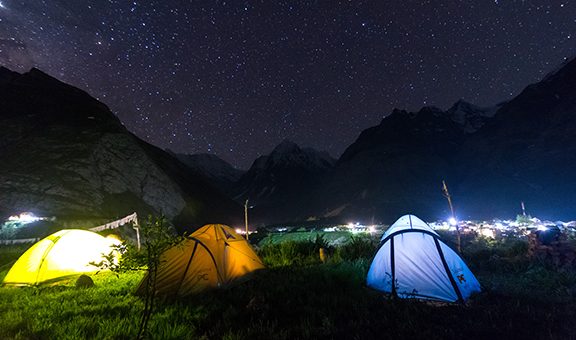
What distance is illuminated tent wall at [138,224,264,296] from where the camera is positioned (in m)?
7.28

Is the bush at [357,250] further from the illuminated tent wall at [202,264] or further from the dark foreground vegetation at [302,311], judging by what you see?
the illuminated tent wall at [202,264]

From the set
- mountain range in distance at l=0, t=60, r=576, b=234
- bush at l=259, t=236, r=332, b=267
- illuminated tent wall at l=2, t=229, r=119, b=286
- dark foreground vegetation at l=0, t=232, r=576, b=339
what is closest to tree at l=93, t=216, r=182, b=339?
mountain range in distance at l=0, t=60, r=576, b=234

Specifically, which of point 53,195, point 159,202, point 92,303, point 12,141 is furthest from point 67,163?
point 92,303

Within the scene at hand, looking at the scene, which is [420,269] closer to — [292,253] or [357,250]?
[357,250]

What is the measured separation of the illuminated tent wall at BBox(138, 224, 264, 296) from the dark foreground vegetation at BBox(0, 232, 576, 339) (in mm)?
386

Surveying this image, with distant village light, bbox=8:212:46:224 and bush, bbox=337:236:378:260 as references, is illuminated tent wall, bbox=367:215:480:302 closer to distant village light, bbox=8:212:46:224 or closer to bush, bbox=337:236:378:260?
bush, bbox=337:236:378:260

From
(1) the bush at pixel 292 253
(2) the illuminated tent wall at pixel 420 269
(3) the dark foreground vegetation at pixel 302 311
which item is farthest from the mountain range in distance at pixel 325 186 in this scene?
(1) the bush at pixel 292 253

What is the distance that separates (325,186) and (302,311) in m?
195

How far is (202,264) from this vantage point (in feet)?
25.0

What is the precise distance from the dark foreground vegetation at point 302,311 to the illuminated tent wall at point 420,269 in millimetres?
327

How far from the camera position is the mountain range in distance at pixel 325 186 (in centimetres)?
4559

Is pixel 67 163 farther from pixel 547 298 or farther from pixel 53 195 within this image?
pixel 547 298

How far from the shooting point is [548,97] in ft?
493

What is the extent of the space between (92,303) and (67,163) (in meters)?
51.7
